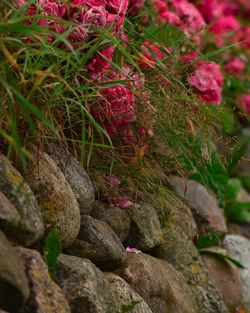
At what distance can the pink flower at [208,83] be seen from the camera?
323 centimetres

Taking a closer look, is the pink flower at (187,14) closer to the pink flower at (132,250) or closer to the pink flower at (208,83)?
the pink flower at (208,83)

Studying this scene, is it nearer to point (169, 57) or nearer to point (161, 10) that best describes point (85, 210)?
point (169, 57)

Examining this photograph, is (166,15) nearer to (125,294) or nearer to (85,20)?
(85,20)

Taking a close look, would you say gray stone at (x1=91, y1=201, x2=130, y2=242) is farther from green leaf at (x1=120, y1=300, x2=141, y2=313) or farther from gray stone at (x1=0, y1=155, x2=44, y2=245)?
gray stone at (x1=0, y1=155, x2=44, y2=245)

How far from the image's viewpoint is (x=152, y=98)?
2637 millimetres

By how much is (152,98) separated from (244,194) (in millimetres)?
2354

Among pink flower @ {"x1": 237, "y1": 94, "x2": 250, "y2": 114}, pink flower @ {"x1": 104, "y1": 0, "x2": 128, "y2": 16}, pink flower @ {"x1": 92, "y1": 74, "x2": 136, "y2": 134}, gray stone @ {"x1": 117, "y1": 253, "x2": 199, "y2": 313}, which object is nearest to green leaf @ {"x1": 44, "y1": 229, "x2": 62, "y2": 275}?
gray stone @ {"x1": 117, "y1": 253, "x2": 199, "y2": 313}

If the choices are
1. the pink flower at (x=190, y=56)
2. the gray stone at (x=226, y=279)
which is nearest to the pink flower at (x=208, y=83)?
the pink flower at (x=190, y=56)

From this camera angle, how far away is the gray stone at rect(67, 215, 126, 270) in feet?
7.46

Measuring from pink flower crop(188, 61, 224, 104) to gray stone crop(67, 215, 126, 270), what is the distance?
3.23ft

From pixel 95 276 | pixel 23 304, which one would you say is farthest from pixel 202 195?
pixel 23 304

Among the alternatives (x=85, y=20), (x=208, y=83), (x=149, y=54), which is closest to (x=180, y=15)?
(x=208, y=83)

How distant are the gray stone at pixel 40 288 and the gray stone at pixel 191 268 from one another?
1184mm

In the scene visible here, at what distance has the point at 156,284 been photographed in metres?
2.59
